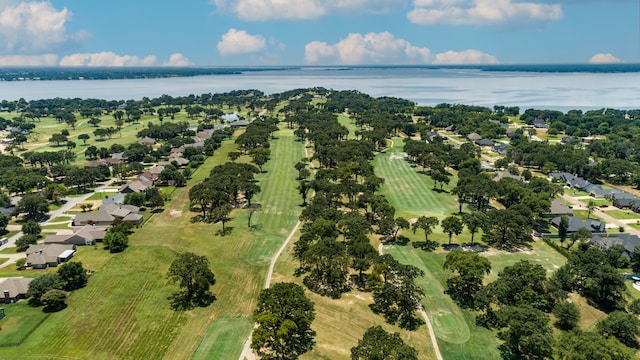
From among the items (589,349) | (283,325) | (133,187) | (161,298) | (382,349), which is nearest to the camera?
(589,349)

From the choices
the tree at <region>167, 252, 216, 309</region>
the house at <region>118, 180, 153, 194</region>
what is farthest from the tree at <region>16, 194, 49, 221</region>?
the tree at <region>167, 252, 216, 309</region>

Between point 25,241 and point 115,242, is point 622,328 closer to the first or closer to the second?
point 115,242

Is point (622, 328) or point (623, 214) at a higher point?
point (622, 328)

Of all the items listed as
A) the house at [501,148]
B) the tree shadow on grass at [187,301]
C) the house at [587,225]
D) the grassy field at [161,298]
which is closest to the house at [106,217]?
the grassy field at [161,298]

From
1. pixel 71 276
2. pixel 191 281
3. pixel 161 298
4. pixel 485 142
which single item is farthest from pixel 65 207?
pixel 485 142

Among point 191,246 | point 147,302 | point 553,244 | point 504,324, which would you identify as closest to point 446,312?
point 504,324

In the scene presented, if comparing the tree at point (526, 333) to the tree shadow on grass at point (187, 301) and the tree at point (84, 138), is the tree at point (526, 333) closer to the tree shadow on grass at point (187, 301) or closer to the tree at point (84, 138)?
the tree shadow on grass at point (187, 301)

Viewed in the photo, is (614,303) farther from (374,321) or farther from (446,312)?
(374,321)

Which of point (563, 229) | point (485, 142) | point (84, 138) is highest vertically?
point (84, 138)
